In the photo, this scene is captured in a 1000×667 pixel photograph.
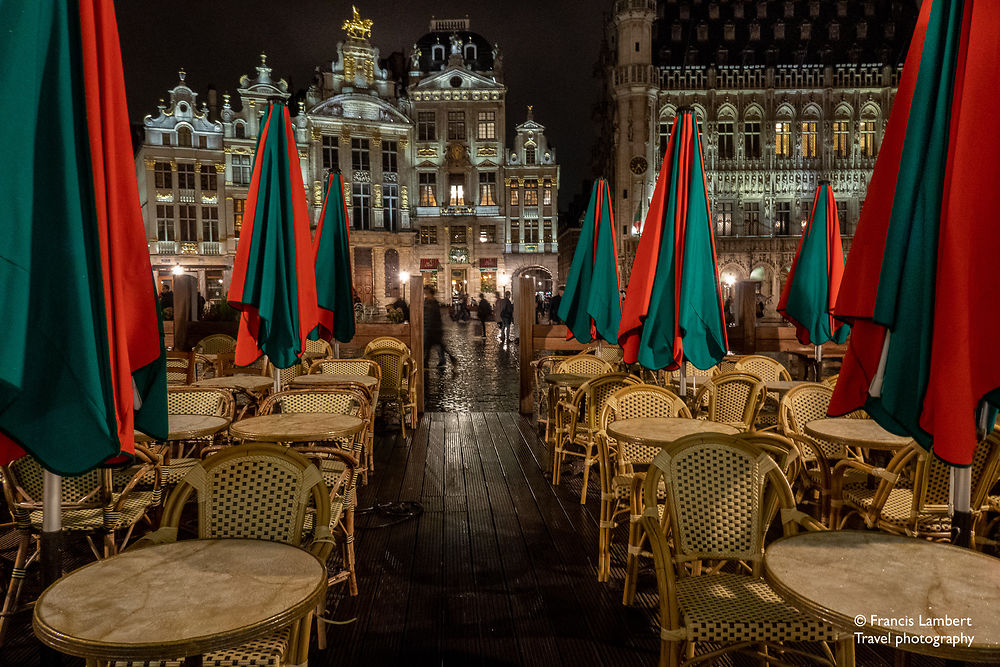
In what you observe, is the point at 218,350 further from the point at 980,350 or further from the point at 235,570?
the point at 980,350

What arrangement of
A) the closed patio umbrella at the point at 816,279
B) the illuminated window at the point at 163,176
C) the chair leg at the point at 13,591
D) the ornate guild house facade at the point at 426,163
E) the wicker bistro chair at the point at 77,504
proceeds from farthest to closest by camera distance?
the ornate guild house facade at the point at 426,163 < the illuminated window at the point at 163,176 < the closed patio umbrella at the point at 816,279 < the wicker bistro chair at the point at 77,504 < the chair leg at the point at 13,591

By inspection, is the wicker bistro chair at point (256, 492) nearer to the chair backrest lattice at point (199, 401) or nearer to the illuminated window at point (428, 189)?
the chair backrest lattice at point (199, 401)

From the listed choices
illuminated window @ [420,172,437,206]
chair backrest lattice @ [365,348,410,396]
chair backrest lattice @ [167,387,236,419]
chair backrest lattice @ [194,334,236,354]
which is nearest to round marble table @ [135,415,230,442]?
chair backrest lattice @ [167,387,236,419]

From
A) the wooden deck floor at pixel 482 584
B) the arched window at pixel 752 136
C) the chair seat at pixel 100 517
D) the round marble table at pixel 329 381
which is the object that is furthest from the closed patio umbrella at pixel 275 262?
the arched window at pixel 752 136

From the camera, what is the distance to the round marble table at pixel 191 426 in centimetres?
340

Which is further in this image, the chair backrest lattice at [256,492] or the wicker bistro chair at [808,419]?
the wicker bistro chair at [808,419]

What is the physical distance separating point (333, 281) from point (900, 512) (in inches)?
206

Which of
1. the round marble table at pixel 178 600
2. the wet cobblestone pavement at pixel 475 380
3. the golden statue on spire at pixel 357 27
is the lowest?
the wet cobblestone pavement at pixel 475 380

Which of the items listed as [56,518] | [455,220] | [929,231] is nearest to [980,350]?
[929,231]

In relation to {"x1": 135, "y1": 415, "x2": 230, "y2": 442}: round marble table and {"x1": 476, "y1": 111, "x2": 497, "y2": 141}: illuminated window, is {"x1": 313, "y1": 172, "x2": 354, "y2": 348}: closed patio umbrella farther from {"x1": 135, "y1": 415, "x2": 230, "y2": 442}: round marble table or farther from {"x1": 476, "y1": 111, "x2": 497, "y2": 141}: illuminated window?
{"x1": 476, "y1": 111, "x2": 497, "y2": 141}: illuminated window

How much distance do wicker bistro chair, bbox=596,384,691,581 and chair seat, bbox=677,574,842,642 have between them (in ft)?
3.77

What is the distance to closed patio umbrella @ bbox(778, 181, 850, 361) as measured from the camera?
634cm

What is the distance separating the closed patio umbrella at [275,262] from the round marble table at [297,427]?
1.84ft

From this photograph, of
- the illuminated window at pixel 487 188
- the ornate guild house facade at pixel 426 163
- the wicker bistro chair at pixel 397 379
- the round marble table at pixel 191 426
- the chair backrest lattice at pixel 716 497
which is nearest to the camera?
the chair backrest lattice at pixel 716 497
